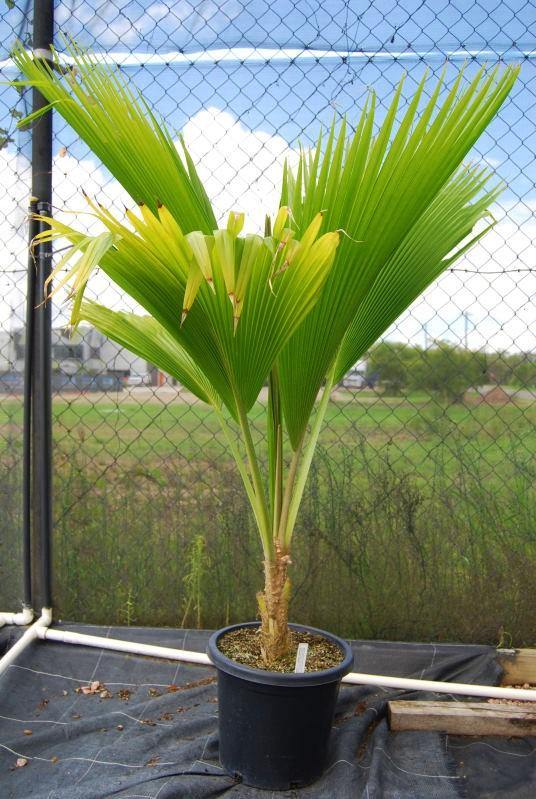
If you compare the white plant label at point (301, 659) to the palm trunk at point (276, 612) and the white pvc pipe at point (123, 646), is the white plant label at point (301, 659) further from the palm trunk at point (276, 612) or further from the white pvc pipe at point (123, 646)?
the white pvc pipe at point (123, 646)

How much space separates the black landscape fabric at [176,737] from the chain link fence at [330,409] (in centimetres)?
14

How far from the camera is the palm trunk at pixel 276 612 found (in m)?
1.61

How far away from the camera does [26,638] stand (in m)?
2.14

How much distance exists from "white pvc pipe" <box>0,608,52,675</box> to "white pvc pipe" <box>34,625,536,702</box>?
14 mm

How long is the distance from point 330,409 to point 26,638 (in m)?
1.23

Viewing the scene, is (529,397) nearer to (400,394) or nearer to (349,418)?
(400,394)

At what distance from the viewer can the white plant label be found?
154 cm

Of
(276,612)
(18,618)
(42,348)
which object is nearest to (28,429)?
(42,348)

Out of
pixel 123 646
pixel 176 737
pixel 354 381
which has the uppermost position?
pixel 354 381

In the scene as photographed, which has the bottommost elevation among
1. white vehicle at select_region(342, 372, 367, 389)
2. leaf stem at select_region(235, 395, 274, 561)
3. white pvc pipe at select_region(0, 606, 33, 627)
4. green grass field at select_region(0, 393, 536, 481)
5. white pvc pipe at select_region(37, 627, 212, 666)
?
white pvc pipe at select_region(37, 627, 212, 666)

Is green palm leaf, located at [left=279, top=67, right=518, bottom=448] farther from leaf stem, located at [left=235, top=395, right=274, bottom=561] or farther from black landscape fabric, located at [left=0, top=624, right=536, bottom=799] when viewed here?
black landscape fabric, located at [left=0, top=624, right=536, bottom=799]

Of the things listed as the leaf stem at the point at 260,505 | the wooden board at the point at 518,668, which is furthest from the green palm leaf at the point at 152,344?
the wooden board at the point at 518,668

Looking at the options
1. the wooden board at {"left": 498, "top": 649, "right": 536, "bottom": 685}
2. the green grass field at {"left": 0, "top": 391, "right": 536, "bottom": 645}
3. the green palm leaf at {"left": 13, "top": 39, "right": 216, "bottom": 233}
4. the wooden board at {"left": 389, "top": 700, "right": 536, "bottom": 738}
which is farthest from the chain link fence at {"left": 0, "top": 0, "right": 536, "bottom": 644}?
the green palm leaf at {"left": 13, "top": 39, "right": 216, "bottom": 233}

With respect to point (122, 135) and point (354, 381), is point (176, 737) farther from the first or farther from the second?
point (122, 135)
